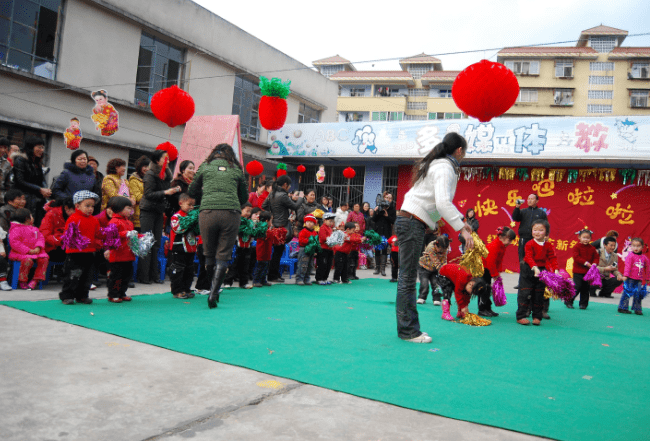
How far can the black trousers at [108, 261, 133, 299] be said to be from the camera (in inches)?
196

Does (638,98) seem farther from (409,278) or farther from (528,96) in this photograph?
(409,278)

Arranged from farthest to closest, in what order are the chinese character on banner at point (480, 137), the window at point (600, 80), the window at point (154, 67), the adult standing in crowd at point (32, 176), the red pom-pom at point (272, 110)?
the window at point (600, 80) → the chinese character on banner at point (480, 137) → the window at point (154, 67) → the red pom-pom at point (272, 110) → the adult standing in crowd at point (32, 176)

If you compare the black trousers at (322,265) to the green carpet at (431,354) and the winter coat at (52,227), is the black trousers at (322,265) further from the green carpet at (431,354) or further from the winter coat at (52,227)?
the winter coat at (52,227)

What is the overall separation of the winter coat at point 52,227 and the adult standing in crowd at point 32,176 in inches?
14.0

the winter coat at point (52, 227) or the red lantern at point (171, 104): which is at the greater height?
the red lantern at point (171, 104)

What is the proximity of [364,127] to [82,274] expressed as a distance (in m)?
10.5

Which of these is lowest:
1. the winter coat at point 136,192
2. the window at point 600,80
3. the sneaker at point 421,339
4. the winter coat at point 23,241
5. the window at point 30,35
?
the sneaker at point 421,339

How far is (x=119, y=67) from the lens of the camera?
11305 mm

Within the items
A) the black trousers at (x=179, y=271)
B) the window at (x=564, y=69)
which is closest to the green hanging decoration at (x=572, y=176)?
the black trousers at (x=179, y=271)

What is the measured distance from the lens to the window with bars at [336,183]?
1545 centimetres

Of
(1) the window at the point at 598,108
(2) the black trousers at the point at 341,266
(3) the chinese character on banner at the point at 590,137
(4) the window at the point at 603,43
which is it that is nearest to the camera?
(2) the black trousers at the point at 341,266

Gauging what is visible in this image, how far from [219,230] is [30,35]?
7.62 m

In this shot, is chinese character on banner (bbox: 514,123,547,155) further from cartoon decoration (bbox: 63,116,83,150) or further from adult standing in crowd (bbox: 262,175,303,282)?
cartoon decoration (bbox: 63,116,83,150)

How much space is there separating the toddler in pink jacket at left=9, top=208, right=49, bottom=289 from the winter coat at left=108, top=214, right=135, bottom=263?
123 cm
